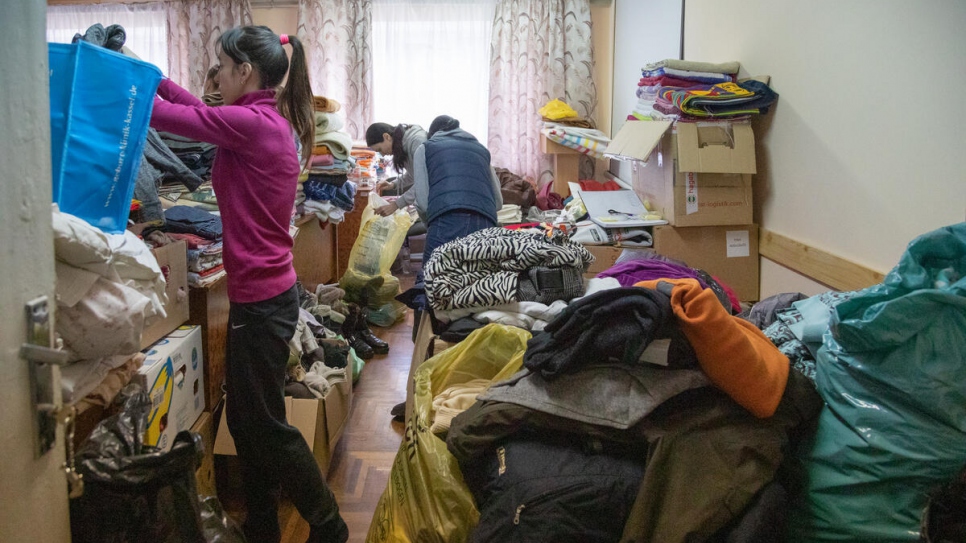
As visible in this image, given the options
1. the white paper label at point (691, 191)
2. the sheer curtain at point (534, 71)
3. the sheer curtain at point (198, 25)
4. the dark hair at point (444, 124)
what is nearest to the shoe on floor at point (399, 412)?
the dark hair at point (444, 124)

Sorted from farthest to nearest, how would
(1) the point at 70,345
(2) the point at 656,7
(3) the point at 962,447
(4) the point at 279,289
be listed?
(2) the point at 656,7
(4) the point at 279,289
(3) the point at 962,447
(1) the point at 70,345

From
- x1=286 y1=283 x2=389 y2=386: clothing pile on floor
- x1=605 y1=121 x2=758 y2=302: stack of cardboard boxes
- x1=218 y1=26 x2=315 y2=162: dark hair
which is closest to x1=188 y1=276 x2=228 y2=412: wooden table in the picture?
x1=286 y1=283 x2=389 y2=386: clothing pile on floor

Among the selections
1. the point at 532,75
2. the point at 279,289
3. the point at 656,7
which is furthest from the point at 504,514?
the point at 532,75

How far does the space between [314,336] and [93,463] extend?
175 cm

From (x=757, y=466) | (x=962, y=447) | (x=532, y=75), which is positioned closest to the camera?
(x=962, y=447)

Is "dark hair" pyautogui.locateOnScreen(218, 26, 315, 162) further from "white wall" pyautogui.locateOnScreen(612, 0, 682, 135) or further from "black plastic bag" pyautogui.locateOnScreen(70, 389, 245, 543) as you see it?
"white wall" pyautogui.locateOnScreen(612, 0, 682, 135)

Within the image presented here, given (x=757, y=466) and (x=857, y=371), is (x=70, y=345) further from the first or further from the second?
(x=857, y=371)

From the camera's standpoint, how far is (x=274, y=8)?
17.8 ft

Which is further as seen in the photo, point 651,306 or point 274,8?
point 274,8

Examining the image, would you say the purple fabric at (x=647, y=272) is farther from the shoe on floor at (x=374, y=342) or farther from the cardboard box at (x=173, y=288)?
the shoe on floor at (x=374, y=342)

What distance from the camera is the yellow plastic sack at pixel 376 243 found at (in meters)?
3.99

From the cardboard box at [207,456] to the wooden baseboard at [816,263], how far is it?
1.93 m

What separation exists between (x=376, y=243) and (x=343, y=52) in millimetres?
2094

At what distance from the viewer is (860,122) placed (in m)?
2.08
